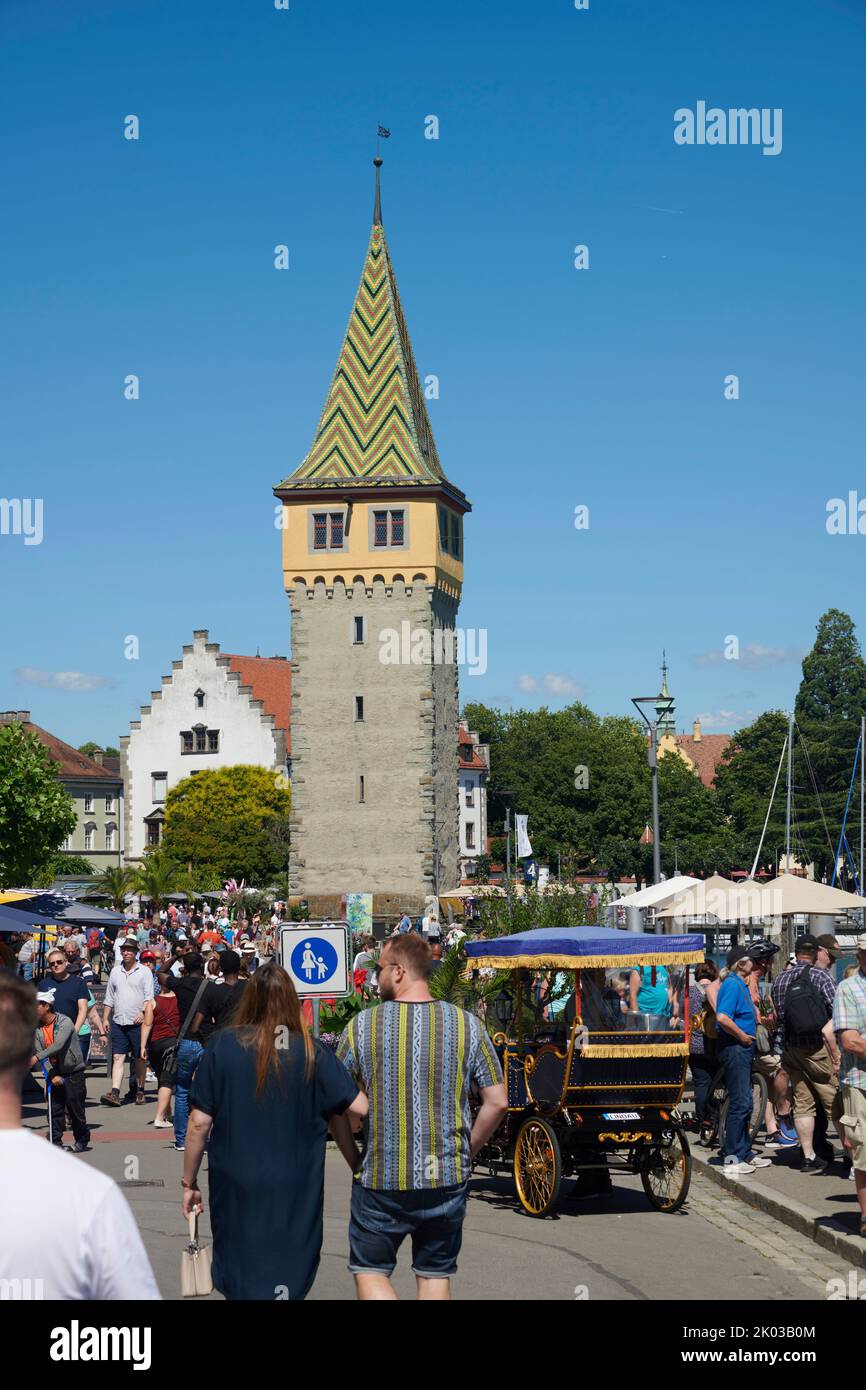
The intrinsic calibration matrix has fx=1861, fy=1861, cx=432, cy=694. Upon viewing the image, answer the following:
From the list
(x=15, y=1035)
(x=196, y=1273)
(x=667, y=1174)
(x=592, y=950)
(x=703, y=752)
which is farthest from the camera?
(x=703, y=752)

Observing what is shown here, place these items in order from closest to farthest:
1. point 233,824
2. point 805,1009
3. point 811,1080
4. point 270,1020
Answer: point 270,1020 → point 805,1009 → point 811,1080 → point 233,824

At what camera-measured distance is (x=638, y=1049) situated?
13297mm

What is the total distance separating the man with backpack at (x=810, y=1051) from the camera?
588 inches

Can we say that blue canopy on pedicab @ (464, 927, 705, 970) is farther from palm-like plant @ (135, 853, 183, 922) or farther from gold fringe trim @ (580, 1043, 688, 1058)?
palm-like plant @ (135, 853, 183, 922)

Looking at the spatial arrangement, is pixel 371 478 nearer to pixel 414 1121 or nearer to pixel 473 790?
pixel 473 790

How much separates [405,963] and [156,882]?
62.9m

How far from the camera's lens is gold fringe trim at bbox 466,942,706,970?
521 inches

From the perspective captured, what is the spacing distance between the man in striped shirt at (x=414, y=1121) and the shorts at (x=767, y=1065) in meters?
10.4

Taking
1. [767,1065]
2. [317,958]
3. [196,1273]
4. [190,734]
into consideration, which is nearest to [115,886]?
[190,734]

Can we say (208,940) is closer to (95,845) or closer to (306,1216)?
(306,1216)

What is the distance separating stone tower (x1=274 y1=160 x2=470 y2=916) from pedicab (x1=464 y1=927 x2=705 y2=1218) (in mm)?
57183

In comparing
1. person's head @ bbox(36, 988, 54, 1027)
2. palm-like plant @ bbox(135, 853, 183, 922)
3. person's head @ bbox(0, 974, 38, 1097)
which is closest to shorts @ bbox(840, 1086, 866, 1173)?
person's head @ bbox(36, 988, 54, 1027)

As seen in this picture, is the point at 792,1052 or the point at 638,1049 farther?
the point at 792,1052
